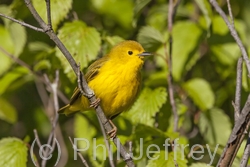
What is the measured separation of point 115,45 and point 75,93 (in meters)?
0.52

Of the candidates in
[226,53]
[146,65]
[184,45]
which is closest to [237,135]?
[184,45]

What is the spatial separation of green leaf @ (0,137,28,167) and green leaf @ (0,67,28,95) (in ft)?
3.71

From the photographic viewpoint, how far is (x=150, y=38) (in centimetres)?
455

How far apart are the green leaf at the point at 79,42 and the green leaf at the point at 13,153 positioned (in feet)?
2.34

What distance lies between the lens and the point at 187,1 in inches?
236

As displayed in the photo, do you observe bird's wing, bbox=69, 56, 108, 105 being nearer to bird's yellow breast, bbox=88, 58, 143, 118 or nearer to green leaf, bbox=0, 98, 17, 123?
bird's yellow breast, bbox=88, 58, 143, 118

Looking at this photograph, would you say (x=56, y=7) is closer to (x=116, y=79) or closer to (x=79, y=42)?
(x=79, y=42)

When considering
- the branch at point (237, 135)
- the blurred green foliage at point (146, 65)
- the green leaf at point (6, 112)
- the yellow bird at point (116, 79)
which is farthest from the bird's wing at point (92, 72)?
the branch at point (237, 135)

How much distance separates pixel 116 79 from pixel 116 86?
2.3 inches

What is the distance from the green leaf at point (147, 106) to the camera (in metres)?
4.28

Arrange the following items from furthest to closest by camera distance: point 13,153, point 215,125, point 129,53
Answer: point 215,125 < point 129,53 < point 13,153

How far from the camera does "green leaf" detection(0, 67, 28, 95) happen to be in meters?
4.93

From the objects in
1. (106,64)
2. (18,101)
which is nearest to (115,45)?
(106,64)

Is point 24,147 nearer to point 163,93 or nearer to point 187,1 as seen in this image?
point 163,93
